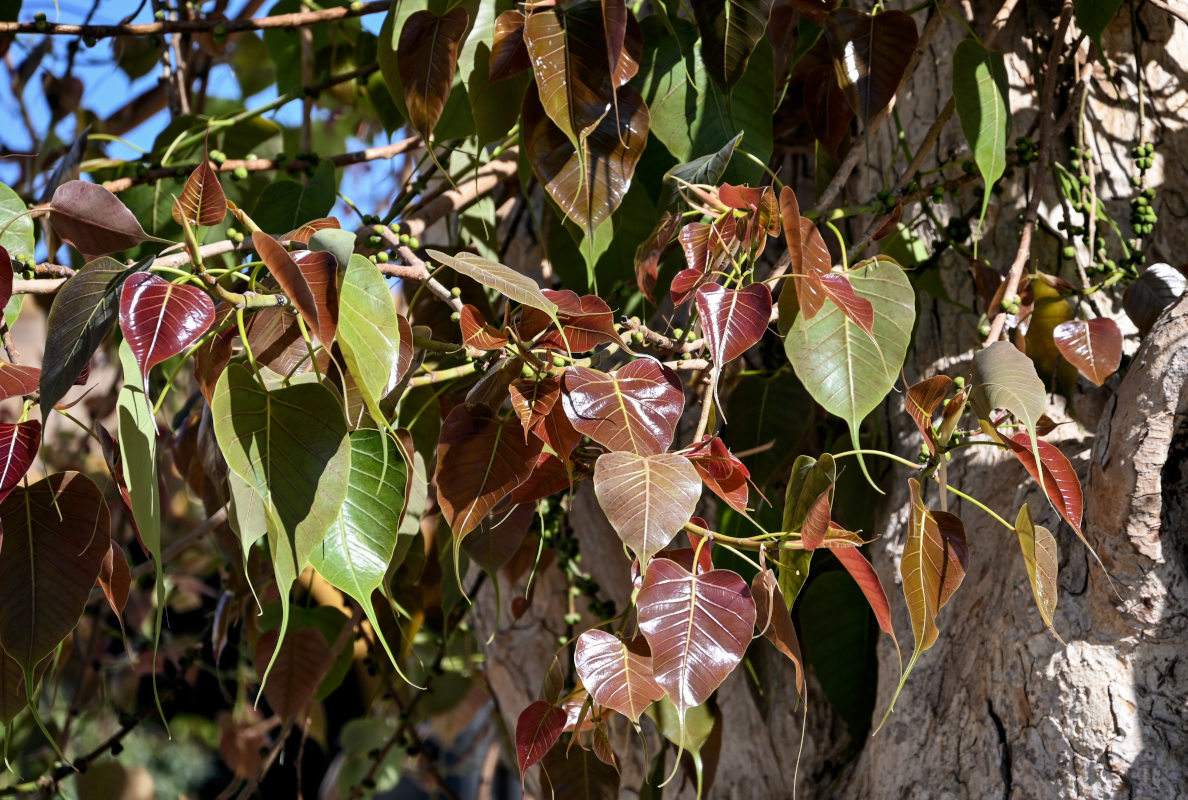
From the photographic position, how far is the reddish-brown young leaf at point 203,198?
608 millimetres

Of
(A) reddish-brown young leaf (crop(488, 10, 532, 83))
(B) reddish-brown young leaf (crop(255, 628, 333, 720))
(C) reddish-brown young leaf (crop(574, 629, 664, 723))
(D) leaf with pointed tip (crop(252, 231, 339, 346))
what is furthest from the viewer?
(B) reddish-brown young leaf (crop(255, 628, 333, 720))

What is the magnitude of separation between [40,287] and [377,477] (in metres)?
0.25

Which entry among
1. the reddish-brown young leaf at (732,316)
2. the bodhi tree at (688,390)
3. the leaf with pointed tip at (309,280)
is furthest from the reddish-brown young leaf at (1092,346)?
the leaf with pointed tip at (309,280)

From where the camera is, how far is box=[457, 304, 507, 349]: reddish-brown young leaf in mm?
626

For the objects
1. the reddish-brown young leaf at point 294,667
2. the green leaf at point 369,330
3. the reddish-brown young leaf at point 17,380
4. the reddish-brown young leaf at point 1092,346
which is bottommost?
the reddish-brown young leaf at point 294,667

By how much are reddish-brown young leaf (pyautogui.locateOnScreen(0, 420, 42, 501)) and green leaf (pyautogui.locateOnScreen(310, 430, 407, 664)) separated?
16cm

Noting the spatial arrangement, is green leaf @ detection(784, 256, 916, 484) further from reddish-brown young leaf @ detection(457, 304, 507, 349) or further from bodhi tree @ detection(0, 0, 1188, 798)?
reddish-brown young leaf @ detection(457, 304, 507, 349)

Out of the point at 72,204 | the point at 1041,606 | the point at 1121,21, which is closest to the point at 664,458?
the point at 1041,606

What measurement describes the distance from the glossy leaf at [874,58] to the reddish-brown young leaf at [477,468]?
37 centimetres

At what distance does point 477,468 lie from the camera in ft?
2.17

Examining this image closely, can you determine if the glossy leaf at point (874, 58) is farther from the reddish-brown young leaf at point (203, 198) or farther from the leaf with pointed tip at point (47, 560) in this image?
the leaf with pointed tip at point (47, 560)

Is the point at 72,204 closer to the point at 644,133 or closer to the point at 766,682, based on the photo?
the point at 644,133

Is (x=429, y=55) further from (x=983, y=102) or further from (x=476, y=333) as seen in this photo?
(x=983, y=102)

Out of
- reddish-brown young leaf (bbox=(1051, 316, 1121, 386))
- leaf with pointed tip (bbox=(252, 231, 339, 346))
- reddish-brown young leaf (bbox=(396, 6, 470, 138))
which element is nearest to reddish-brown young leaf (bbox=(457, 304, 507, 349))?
leaf with pointed tip (bbox=(252, 231, 339, 346))
